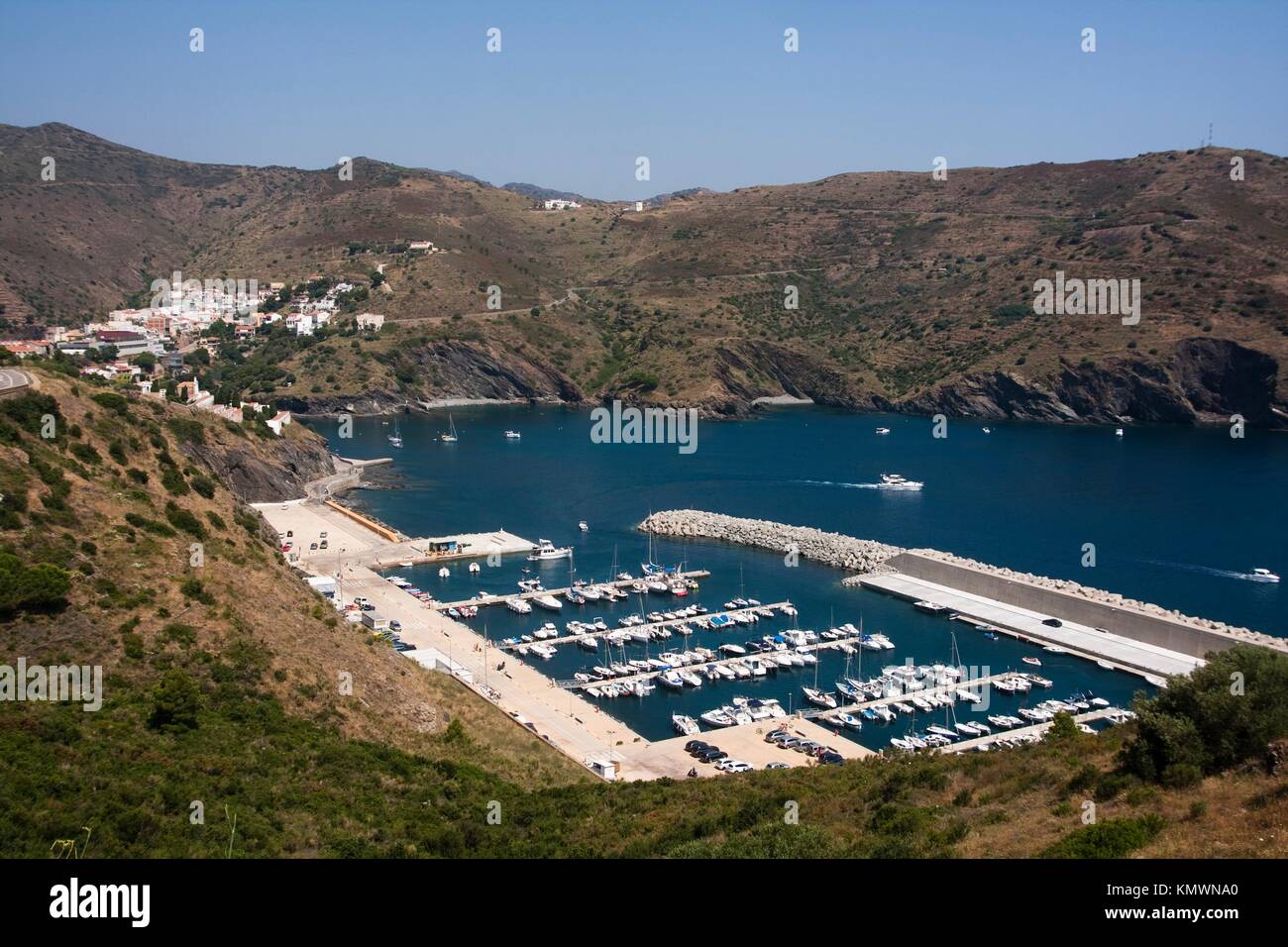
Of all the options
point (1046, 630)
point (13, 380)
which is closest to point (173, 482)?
point (13, 380)

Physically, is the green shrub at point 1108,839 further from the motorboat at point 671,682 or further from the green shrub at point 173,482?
the motorboat at point 671,682

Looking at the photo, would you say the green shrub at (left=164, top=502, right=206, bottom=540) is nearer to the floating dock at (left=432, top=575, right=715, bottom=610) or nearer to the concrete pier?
the floating dock at (left=432, top=575, right=715, bottom=610)

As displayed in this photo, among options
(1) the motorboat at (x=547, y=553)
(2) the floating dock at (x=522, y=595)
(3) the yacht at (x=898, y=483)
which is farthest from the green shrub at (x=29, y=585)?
(3) the yacht at (x=898, y=483)

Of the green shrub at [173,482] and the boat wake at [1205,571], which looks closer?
the green shrub at [173,482]
